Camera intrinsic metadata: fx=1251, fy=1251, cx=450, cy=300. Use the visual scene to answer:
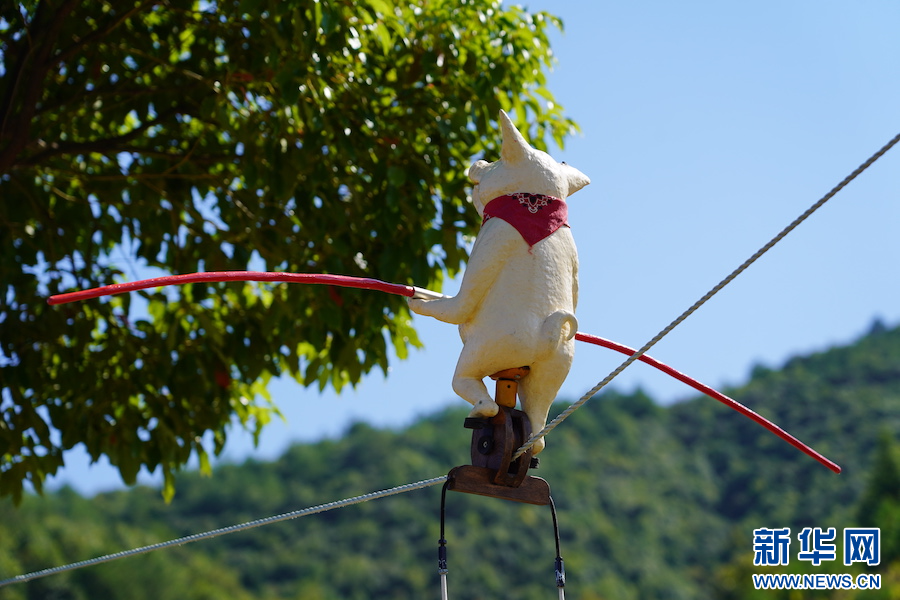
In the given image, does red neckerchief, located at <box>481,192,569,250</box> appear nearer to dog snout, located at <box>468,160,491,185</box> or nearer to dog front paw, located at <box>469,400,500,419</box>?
dog snout, located at <box>468,160,491,185</box>

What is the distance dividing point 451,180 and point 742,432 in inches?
1895

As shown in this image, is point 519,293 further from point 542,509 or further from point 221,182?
point 542,509

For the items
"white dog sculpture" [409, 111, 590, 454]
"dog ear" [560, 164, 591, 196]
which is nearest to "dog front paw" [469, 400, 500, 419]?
"white dog sculpture" [409, 111, 590, 454]

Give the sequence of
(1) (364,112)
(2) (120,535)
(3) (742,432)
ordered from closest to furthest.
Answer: (1) (364,112) < (2) (120,535) < (3) (742,432)

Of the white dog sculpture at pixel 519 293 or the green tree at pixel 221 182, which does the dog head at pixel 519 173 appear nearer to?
the white dog sculpture at pixel 519 293

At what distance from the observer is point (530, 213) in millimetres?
3998

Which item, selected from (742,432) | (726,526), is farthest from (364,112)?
(742,432)

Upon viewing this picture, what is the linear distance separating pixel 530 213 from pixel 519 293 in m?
0.27

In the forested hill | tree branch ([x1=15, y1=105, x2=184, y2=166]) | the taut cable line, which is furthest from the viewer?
the forested hill

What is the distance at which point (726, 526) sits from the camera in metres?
48.0

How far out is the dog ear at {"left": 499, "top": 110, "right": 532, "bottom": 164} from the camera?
159 inches

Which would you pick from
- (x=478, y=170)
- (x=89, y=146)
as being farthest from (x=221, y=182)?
(x=478, y=170)

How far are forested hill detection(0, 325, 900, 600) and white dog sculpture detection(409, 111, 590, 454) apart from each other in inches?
1212

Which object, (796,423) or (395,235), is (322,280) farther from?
(796,423)
